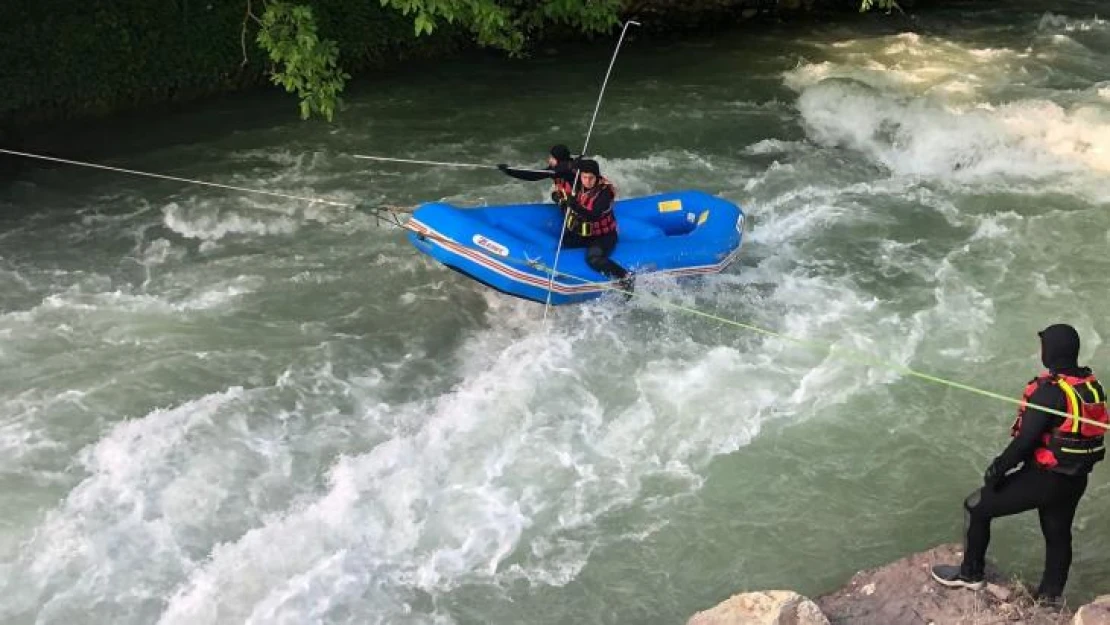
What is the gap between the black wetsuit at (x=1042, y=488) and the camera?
13.7 feet

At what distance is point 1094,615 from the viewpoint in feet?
14.0

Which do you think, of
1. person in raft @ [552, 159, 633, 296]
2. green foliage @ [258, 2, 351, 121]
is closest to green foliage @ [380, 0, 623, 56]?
green foliage @ [258, 2, 351, 121]

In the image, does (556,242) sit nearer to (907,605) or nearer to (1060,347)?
(907,605)

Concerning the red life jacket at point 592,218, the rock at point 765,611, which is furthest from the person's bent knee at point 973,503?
the red life jacket at point 592,218

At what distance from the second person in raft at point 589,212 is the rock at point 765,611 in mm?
3177

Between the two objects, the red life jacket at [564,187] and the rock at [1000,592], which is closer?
the rock at [1000,592]

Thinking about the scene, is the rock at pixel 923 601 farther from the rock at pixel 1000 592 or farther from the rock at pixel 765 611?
the rock at pixel 765 611

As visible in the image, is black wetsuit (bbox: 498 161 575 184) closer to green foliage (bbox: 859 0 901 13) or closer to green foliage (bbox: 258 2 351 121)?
green foliage (bbox: 258 2 351 121)

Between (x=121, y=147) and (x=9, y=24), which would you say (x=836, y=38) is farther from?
(x=9, y=24)

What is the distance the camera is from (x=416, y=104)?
11.5 m

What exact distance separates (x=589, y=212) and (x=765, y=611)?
3.59 metres

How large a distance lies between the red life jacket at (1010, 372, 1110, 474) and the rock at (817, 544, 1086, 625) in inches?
33.0

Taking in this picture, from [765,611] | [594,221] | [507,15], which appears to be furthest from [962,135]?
[765,611]

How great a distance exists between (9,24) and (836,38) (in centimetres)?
1075
